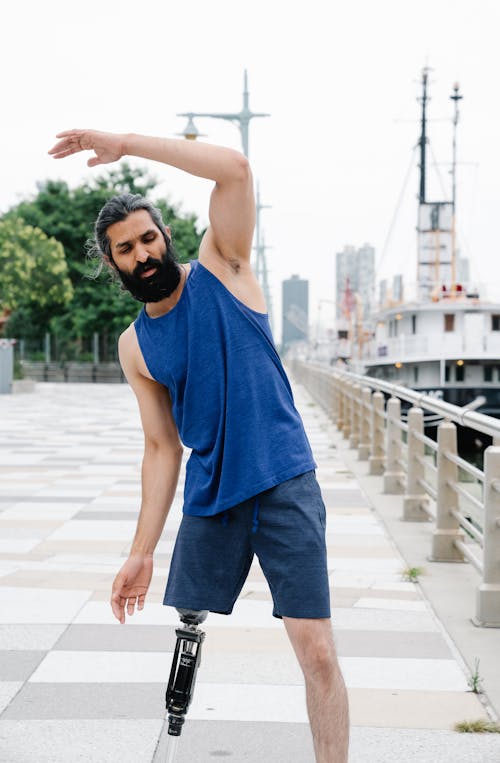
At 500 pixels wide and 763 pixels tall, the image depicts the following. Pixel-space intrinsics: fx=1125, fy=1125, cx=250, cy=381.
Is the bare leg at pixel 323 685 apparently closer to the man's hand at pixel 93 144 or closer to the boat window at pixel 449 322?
the man's hand at pixel 93 144

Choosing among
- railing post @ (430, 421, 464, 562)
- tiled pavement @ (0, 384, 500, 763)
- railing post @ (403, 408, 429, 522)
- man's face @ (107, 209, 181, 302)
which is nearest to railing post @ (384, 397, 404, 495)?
railing post @ (403, 408, 429, 522)

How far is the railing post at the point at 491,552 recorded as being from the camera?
17.2ft

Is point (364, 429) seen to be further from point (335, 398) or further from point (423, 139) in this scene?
point (423, 139)

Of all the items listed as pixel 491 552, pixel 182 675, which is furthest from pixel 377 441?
pixel 182 675

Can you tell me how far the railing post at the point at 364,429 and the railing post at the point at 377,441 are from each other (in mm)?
1067

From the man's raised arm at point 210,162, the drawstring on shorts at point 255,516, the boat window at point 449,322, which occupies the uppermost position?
the boat window at point 449,322

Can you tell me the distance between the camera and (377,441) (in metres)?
12.3

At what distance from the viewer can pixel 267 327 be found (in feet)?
9.40

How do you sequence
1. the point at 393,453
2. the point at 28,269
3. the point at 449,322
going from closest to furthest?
the point at 393,453, the point at 449,322, the point at 28,269

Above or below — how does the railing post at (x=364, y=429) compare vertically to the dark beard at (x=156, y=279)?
below

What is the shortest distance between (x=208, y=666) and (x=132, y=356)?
199cm

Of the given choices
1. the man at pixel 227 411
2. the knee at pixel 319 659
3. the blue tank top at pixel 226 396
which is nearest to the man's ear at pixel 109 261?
the man at pixel 227 411

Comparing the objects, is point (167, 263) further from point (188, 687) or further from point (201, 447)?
point (188, 687)

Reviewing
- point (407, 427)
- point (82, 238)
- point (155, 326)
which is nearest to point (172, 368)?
point (155, 326)
